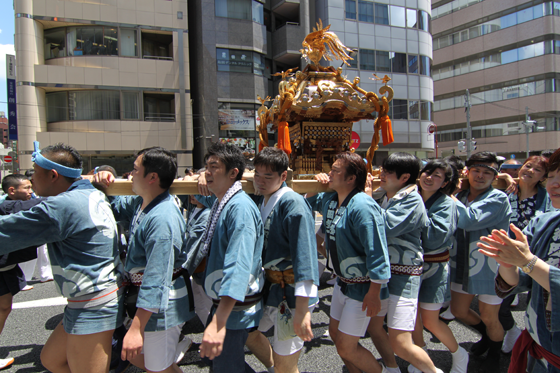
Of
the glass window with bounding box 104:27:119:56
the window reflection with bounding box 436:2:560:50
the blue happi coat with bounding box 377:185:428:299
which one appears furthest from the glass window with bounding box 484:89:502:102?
the blue happi coat with bounding box 377:185:428:299

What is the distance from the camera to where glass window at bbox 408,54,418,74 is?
2472 centimetres

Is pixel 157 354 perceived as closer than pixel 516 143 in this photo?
Yes

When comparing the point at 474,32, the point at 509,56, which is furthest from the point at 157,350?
the point at 474,32

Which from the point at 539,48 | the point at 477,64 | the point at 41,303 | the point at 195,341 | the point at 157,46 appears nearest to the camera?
the point at 195,341

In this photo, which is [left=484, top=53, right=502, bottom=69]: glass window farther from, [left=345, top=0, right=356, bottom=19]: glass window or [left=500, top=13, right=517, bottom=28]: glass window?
[left=345, top=0, right=356, bottom=19]: glass window

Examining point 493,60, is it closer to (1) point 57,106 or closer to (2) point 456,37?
(2) point 456,37

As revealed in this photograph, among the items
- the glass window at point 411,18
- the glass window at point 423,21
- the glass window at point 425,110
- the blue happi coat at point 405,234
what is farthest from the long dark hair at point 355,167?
the glass window at point 423,21

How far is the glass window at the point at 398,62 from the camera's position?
80.1 feet

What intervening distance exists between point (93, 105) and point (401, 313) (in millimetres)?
20224

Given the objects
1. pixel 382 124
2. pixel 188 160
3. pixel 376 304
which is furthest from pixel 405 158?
pixel 188 160

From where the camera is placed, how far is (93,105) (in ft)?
60.2

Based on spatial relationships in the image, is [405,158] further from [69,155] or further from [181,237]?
[69,155]

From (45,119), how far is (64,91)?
5.99ft

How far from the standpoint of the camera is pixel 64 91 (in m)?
18.0
